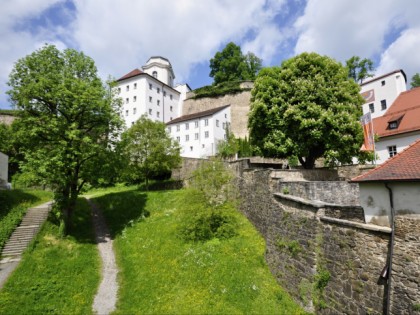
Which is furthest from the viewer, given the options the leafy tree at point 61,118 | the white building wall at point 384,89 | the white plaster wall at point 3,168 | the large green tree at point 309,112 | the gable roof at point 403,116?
the white building wall at point 384,89

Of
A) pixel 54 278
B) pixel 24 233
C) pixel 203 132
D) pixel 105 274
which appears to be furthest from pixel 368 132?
pixel 203 132

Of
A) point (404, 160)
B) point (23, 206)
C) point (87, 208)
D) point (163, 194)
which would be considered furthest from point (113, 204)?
point (404, 160)

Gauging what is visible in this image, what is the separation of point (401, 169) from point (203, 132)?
1596 inches

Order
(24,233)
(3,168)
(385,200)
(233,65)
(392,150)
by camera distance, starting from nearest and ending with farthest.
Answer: (385,200)
(24,233)
(3,168)
(392,150)
(233,65)

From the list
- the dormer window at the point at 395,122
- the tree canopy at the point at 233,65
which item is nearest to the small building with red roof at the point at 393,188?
the dormer window at the point at 395,122

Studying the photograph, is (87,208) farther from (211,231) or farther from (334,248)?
(334,248)

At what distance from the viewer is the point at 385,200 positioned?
884cm

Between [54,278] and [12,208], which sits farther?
[12,208]

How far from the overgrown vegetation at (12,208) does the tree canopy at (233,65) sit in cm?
5042

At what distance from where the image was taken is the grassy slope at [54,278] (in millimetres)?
12352

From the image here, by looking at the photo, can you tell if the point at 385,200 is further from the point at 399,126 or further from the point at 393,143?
the point at 399,126

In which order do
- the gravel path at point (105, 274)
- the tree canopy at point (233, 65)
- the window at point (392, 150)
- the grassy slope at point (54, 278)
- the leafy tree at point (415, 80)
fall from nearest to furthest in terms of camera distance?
the grassy slope at point (54, 278)
the gravel path at point (105, 274)
the window at point (392, 150)
the leafy tree at point (415, 80)
the tree canopy at point (233, 65)

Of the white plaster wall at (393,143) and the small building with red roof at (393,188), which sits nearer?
the small building with red roof at (393,188)

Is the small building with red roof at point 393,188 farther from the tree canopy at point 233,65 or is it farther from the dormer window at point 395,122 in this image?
the tree canopy at point 233,65
